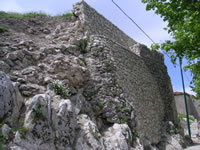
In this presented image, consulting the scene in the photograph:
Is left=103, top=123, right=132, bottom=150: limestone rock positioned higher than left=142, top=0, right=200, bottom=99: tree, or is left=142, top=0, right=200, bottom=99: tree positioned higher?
left=142, top=0, right=200, bottom=99: tree

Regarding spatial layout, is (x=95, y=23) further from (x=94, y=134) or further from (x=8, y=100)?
(x=8, y=100)

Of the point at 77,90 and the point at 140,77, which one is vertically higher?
the point at 140,77

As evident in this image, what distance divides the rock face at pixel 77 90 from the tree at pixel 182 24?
2.65m

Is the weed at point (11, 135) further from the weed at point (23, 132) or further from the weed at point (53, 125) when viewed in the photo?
the weed at point (53, 125)

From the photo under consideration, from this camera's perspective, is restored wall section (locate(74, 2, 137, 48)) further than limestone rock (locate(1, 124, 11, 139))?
Yes

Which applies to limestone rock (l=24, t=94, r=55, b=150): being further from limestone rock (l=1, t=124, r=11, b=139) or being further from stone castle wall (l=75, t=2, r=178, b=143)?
stone castle wall (l=75, t=2, r=178, b=143)

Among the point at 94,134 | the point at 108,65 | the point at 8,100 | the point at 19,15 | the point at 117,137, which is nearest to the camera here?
the point at 8,100

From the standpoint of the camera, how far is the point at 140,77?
10.6 meters

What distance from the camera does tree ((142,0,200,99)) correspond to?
19.1ft

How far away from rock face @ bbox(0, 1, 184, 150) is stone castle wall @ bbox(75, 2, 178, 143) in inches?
2.4

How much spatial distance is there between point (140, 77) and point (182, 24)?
4605mm

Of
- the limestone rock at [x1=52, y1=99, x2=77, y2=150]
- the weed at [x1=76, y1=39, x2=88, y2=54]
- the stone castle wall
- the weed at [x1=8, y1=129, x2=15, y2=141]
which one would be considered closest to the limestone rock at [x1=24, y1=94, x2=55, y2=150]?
the limestone rock at [x1=52, y1=99, x2=77, y2=150]

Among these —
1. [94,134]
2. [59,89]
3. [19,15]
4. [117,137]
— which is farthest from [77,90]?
[19,15]

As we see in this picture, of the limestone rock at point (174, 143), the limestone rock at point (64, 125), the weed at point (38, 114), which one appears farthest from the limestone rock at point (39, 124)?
the limestone rock at point (174, 143)
